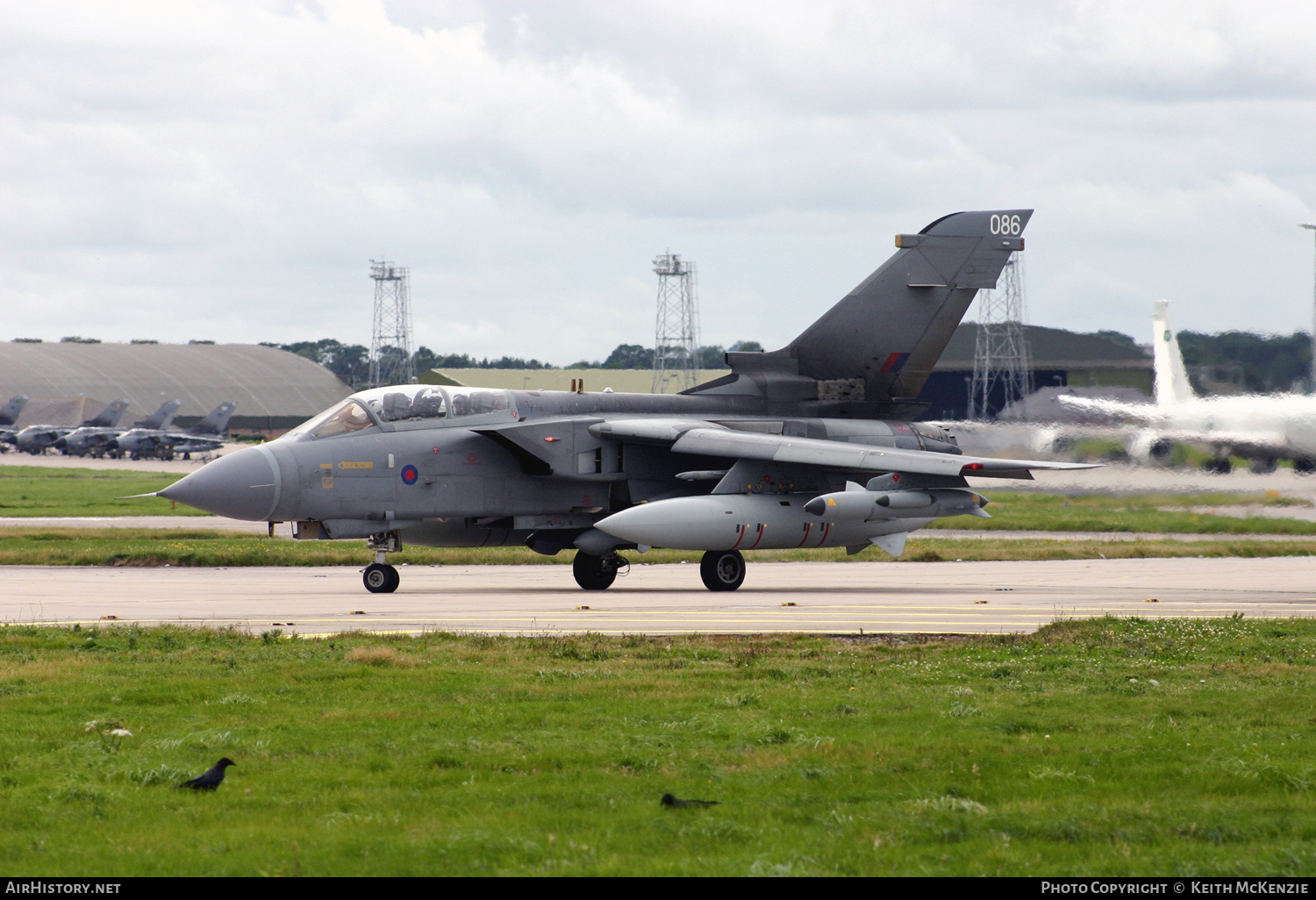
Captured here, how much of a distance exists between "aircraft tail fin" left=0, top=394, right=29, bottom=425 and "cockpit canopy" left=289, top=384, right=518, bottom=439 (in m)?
108

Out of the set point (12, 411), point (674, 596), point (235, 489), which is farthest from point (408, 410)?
point (12, 411)

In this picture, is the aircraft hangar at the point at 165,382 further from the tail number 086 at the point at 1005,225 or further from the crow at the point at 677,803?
the crow at the point at 677,803

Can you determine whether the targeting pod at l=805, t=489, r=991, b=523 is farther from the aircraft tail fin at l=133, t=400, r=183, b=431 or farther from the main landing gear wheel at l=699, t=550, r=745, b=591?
the aircraft tail fin at l=133, t=400, r=183, b=431

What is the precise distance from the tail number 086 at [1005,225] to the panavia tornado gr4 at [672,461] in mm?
115

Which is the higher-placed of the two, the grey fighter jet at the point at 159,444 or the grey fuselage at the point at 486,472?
the grey fighter jet at the point at 159,444

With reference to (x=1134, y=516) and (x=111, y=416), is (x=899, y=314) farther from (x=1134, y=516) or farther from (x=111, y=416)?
(x=111, y=416)

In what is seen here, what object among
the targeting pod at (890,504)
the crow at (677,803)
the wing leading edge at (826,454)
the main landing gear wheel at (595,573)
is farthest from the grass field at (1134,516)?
the crow at (677,803)

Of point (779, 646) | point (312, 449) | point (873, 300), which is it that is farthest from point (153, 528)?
point (779, 646)

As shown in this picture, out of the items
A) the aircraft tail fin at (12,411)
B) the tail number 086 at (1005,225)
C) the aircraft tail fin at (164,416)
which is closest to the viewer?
the tail number 086 at (1005,225)

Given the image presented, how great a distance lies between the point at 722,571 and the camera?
22.8 m

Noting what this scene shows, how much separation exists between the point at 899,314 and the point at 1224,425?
21.5ft

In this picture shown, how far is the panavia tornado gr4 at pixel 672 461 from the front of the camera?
21.6 m

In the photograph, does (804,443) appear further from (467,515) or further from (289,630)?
(289,630)
